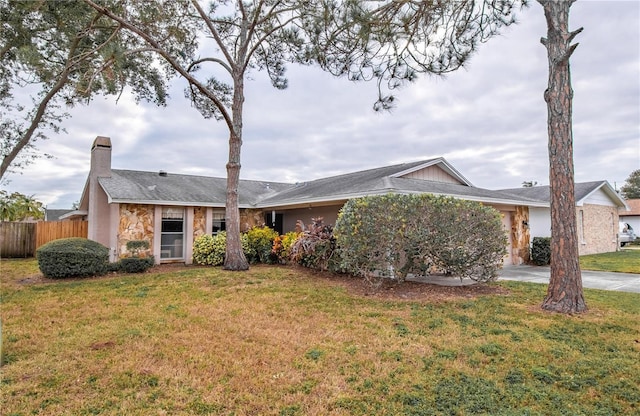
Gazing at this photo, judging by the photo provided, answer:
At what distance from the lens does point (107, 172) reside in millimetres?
14055

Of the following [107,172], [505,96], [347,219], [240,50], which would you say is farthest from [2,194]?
[505,96]

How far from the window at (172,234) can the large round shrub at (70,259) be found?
9.94 feet

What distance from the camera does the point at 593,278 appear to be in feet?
33.8

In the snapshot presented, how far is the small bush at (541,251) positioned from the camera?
1348 centimetres

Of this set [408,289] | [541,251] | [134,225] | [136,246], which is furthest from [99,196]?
[541,251]

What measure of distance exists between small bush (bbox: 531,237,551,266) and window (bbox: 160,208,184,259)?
556 inches

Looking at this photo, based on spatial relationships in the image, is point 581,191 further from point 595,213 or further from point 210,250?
point 210,250

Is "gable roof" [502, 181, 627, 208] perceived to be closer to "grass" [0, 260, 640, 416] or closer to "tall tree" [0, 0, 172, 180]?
"grass" [0, 260, 640, 416]

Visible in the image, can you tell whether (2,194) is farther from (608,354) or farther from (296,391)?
(608,354)

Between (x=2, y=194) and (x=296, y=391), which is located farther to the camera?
(x=2, y=194)

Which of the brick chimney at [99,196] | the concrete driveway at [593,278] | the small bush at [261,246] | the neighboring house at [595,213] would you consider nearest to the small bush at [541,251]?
the concrete driveway at [593,278]

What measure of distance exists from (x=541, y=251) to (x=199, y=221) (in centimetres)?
1372

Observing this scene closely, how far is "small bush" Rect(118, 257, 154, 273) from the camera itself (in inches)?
447

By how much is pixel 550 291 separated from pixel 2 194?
26.8 meters
